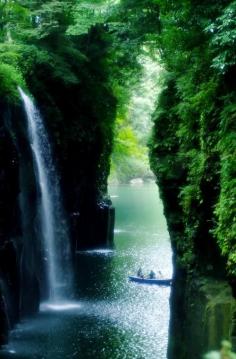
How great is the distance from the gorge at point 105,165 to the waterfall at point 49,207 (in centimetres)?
9

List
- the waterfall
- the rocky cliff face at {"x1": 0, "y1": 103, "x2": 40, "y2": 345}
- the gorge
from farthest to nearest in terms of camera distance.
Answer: the waterfall
the rocky cliff face at {"x1": 0, "y1": 103, "x2": 40, "y2": 345}
the gorge

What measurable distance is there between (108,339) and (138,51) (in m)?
10.4

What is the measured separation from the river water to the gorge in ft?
0.29

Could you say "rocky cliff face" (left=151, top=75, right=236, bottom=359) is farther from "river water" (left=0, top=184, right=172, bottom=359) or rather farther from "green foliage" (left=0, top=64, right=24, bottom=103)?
"green foliage" (left=0, top=64, right=24, bottom=103)

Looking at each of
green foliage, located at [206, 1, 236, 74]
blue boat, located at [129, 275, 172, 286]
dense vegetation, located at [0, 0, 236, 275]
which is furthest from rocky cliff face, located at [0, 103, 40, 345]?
green foliage, located at [206, 1, 236, 74]

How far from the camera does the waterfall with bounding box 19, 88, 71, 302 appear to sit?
2184 centimetres

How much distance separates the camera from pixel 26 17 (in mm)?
21609

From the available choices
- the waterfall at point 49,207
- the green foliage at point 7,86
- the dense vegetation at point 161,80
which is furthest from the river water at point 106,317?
the green foliage at point 7,86

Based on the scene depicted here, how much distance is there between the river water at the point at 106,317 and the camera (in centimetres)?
1508

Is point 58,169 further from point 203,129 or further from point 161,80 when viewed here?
point 203,129

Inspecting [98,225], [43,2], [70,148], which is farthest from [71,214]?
[43,2]

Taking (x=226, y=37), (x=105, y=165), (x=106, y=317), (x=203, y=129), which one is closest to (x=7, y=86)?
(x=106, y=317)

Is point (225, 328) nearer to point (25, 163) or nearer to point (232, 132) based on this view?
point (232, 132)

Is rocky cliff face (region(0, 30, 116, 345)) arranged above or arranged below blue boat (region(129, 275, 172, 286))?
above
